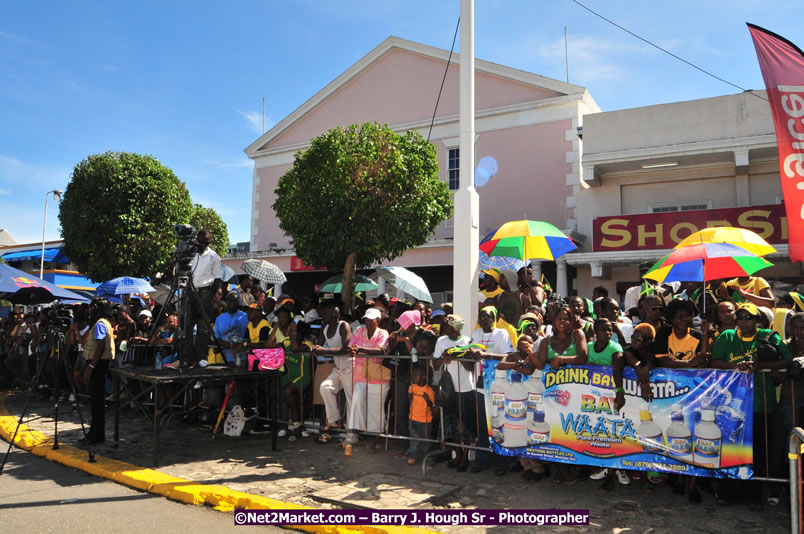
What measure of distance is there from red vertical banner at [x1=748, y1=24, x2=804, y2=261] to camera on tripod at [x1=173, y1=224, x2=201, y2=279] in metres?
6.72

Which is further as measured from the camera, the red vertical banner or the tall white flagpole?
the tall white flagpole

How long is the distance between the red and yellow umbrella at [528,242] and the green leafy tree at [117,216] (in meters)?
→ 11.3

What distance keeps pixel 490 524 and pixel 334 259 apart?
279 inches

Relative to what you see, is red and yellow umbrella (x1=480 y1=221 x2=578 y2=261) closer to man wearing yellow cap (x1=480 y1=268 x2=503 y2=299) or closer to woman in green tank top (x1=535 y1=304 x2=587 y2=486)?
man wearing yellow cap (x1=480 y1=268 x2=503 y2=299)

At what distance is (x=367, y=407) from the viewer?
725 centimetres

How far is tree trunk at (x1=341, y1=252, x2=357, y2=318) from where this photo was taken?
1127 centimetres

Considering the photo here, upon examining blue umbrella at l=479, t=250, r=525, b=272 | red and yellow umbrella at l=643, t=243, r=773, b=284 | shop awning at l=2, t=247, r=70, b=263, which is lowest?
red and yellow umbrella at l=643, t=243, r=773, b=284

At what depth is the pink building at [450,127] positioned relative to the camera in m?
17.4

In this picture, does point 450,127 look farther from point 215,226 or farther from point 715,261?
point 215,226

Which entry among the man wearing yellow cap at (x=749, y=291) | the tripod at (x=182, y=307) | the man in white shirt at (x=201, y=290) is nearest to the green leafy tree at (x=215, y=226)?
the man in white shirt at (x=201, y=290)

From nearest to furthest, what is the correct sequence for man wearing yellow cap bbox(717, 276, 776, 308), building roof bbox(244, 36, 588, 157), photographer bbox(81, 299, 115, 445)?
man wearing yellow cap bbox(717, 276, 776, 308) → photographer bbox(81, 299, 115, 445) → building roof bbox(244, 36, 588, 157)

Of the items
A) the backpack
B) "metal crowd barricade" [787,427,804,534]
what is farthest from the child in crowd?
"metal crowd barricade" [787,427,804,534]

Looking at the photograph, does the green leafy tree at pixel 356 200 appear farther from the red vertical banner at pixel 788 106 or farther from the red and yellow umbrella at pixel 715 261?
the red vertical banner at pixel 788 106

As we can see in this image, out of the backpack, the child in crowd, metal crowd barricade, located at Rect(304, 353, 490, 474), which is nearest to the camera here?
metal crowd barricade, located at Rect(304, 353, 490, 474)
